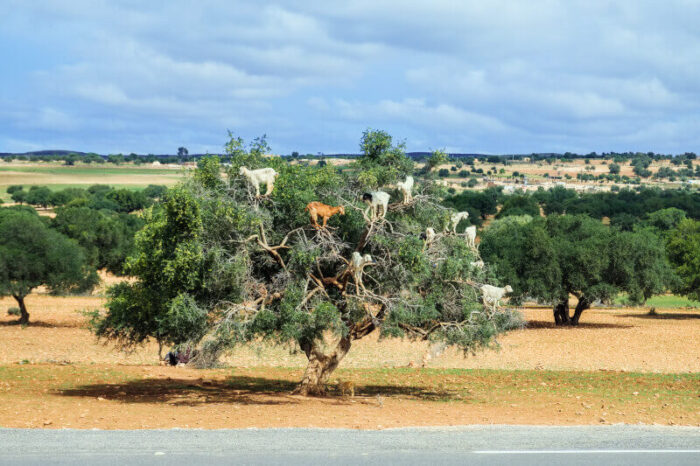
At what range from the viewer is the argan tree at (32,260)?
4066 cm

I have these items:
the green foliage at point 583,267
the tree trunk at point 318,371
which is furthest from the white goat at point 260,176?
the green foliage at point 583,267

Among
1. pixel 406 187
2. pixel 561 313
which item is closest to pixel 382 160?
pixel 406 187

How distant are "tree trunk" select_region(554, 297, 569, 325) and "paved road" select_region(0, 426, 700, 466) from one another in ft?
114

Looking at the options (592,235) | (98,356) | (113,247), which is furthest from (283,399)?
(113,247)

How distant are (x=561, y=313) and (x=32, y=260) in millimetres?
33178

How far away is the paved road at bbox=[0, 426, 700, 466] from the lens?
1084cm

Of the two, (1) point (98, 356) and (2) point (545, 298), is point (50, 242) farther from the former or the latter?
(2) point (545, 298)

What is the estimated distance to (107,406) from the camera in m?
16.9

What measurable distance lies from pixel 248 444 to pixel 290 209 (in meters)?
6.84

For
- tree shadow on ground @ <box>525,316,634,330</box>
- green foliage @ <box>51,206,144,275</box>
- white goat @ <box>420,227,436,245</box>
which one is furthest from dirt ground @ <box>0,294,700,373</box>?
green foliage @ <box>51,206,144,275</box>

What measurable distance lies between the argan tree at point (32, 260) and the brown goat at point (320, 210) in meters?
29.9

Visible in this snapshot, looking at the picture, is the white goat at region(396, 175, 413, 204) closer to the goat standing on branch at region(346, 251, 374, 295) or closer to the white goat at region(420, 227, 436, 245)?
the white goat at region(420, 227, 436, 245)

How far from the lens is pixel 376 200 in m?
16.1

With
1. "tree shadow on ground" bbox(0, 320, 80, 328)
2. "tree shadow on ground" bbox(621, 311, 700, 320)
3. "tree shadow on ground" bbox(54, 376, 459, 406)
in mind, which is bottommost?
"tree shadow on ground" bbox(0, 320, 80, 328)
